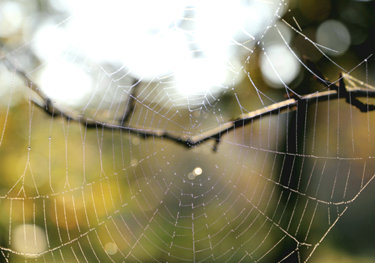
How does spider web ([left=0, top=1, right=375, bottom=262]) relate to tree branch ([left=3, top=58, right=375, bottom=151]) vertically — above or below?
below

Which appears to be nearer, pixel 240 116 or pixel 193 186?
pixel 240 116

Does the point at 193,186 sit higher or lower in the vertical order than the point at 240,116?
lower

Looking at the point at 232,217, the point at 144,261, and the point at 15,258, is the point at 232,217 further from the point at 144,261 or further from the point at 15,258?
the point at 15,258

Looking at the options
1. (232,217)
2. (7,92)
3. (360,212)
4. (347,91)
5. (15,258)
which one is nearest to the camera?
(347,91)

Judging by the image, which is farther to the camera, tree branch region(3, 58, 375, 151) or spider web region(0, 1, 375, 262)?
spider web region(0, 1, 375, 262)

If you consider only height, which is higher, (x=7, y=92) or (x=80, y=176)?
(x=7, y=92)

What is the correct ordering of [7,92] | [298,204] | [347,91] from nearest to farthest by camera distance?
[347,91]
[7,92]
[298,204]

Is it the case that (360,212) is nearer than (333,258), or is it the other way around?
(333,258)

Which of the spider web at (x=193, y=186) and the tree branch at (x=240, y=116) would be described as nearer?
the tree branch at (x=240, y=116)

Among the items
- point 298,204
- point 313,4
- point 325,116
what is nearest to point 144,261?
point 298,204

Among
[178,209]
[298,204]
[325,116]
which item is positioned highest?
[325,116]

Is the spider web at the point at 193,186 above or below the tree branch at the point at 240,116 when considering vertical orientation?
below
